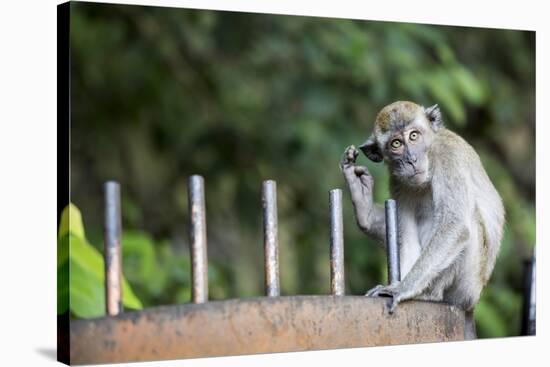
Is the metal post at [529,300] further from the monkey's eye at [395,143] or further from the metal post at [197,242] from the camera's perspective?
the metal post at [197,242]

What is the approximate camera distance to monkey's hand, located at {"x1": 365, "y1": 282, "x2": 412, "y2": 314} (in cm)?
701

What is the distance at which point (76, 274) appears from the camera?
6.99 m

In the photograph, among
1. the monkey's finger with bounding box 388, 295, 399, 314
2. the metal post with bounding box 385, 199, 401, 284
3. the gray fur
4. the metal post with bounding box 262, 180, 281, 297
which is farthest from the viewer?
the gray fur

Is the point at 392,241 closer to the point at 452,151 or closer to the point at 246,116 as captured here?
the point at 452,151

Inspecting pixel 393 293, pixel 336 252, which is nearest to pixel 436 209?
pixel 393 293

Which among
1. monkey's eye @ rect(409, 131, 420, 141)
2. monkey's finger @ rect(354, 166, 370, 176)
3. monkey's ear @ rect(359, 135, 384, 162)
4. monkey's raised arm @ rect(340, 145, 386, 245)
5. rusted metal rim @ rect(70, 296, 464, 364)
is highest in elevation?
monkey's eye @ rect(409, 131, 420, 141)

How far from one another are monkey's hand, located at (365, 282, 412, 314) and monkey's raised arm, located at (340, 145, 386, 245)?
69 cm

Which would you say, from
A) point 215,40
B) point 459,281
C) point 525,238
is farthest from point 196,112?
point 459,281

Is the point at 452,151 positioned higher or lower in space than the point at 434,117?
lower

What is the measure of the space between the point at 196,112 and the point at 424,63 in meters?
2.40

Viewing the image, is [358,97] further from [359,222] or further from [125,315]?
[125,315]

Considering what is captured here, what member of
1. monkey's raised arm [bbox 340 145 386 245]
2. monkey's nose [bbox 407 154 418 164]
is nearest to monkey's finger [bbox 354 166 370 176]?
monkey's raised arm [bbox 340 145 386 245]

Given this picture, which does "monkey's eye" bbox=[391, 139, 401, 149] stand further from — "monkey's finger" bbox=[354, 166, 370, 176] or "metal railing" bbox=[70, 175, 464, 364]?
"metal railing" bbox=[70, 175, 464, 364]

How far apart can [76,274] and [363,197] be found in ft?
6.44
